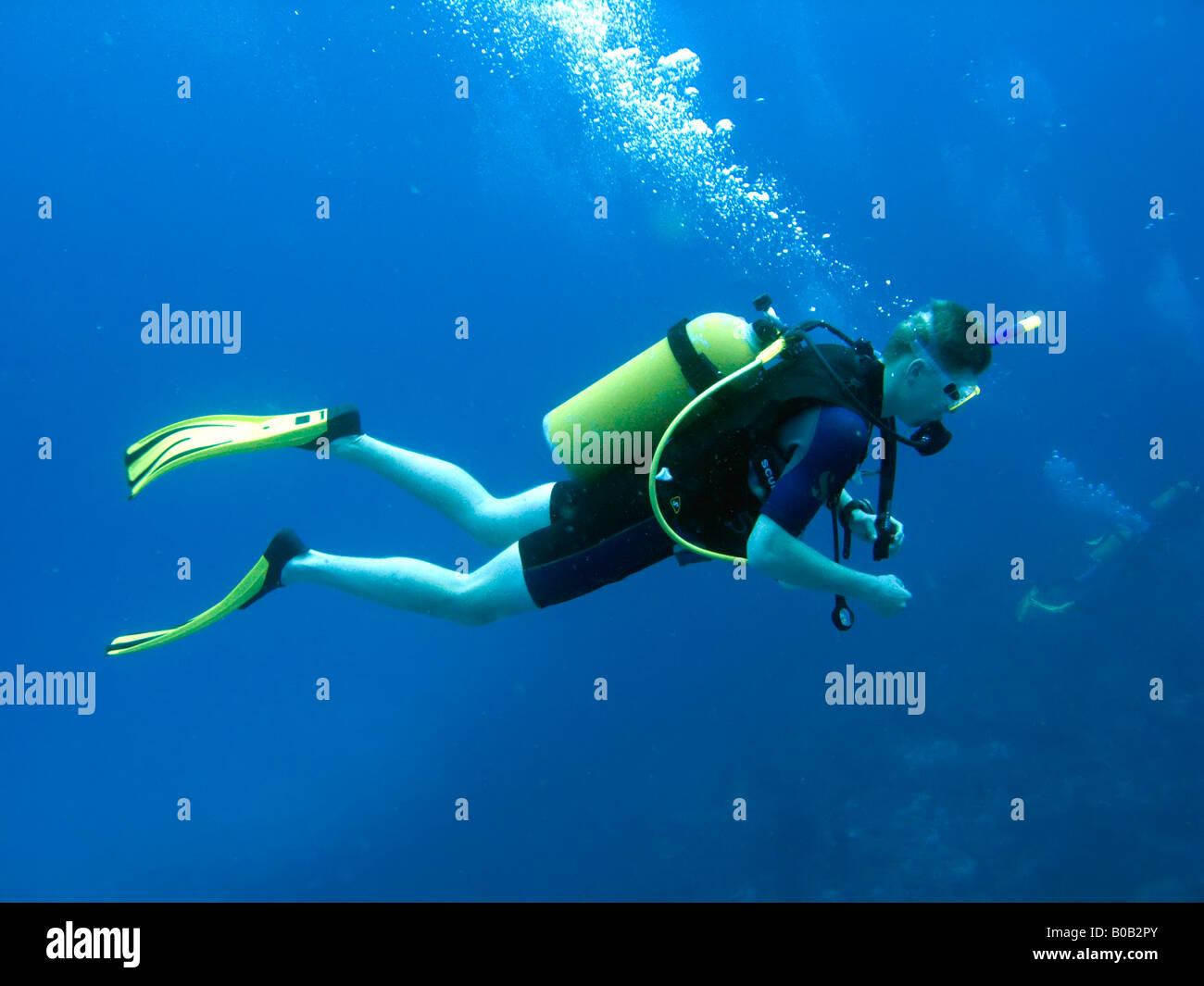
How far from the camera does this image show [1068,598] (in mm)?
19078

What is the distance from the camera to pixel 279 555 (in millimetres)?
3893

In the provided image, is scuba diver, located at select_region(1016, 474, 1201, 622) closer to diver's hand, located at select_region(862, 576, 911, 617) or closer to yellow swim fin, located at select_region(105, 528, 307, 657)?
diver's hand, located at select_region(862, 576, 911, 617)

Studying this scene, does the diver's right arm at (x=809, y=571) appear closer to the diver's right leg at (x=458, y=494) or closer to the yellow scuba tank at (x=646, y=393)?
the yellow scuba tank at (x=646, y=393)

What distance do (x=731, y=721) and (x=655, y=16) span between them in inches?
1036

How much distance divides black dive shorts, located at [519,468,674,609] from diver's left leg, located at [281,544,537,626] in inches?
3.9

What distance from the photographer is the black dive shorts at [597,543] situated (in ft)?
11.6

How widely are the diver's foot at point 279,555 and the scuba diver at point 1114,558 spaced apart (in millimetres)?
19090

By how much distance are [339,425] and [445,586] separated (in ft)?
3.76

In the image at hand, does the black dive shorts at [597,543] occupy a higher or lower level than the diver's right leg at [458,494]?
lower

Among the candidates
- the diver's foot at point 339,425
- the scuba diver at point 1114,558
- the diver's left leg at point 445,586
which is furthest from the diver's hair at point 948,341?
the scuba diver at point 1114,558

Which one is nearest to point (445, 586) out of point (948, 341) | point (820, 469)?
point (820, 469)

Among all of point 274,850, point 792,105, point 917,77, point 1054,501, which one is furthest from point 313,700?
point 917,77

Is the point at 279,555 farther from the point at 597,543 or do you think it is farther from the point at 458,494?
the point at 597,543
